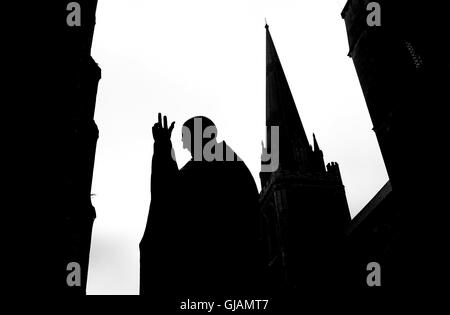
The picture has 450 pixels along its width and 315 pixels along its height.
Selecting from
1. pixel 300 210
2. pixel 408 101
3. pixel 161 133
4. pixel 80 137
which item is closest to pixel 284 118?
pixel 300 210

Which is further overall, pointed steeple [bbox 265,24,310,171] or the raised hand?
pointed steeple [bbox 265,24,310,171]

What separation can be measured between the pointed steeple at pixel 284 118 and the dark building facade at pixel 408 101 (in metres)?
17.7

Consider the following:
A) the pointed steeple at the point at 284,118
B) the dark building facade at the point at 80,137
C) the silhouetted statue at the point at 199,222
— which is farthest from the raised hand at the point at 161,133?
the pointed steeple at the point at 284,118

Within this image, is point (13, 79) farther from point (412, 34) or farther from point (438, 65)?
point (412, 34)

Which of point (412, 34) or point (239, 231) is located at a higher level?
point (412, 34)

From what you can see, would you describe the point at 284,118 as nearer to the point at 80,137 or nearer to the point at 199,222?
the point at 80,137

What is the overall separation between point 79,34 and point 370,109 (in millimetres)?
11763

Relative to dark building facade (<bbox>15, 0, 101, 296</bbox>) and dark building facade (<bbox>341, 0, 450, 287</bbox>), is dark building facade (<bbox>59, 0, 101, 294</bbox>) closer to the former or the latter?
dark building facade (<bbox>15, 0, 101, 296</bbox>)

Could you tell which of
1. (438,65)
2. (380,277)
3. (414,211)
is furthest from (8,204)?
(380,277)

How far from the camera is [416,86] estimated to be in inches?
531

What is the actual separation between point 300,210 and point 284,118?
431 inches

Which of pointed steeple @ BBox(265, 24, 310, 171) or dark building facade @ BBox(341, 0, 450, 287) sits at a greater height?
pointed steeple @ BBox(265, 24, 310, 171)

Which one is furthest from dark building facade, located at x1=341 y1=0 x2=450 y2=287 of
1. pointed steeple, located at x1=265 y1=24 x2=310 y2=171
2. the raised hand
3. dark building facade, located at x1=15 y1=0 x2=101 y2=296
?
pointed steeple, located at x1=265 y1=24 x2=310 y2=171

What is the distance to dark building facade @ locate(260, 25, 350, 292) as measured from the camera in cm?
2789
